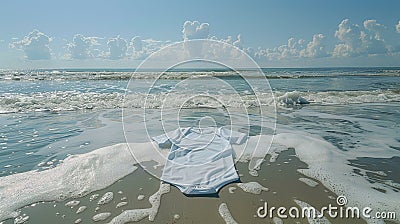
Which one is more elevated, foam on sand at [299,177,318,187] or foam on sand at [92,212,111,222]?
foam on sand at [299,177,318,187]

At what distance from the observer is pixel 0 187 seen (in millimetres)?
4098

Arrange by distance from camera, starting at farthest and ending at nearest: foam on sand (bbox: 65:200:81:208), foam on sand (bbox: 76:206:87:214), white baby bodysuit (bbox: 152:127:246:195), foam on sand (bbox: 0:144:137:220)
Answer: white baby bodysuit (bbox: 152:127:246:195) < foam on sand (bbox: 0:144:137:220) < foam on sand (bbox: 65:200:81:208) < foam on sand (bbox: 76:206:87:214)

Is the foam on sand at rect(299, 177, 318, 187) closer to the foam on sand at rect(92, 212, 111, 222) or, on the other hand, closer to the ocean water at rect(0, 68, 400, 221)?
the ocean water at rect(0, 68, 400, 221)

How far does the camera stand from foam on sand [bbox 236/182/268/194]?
3.96m

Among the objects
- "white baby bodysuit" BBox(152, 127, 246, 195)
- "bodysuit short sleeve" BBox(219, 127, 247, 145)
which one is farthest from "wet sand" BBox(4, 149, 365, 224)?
"bodysuit short sleeve" BBox(219, 127, 247, 145)

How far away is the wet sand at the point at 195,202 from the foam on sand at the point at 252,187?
8 centimetres

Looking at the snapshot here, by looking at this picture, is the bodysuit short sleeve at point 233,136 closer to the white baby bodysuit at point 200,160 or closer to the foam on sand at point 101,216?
the white baby bodysuit at point 200,160

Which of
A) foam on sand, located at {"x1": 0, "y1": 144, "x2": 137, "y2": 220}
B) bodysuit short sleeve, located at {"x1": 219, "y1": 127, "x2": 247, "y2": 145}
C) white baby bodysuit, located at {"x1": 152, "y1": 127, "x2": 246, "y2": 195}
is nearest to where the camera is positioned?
foam on sand, located at {"x1": 0, "y1": 144, "x2": 137, "y2": 220}

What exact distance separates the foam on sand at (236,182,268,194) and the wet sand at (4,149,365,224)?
8 centimetres

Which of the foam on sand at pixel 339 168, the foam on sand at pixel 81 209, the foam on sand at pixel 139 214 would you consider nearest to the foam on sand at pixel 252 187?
the foam on sand at pixel 339 168

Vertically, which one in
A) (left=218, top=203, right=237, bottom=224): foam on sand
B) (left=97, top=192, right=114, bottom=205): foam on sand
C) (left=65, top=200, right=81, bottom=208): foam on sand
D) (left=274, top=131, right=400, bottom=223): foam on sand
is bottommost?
(left=65, top=200, right=81, bottom=208): foam on sand

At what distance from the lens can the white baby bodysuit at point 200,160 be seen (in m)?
4.14

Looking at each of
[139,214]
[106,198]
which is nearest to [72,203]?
[106,198]

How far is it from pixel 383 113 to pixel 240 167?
920 centimetres
